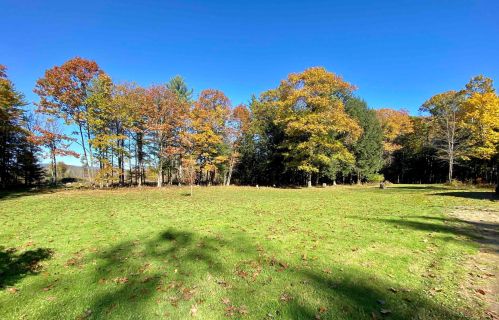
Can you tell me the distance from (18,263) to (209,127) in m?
28.7

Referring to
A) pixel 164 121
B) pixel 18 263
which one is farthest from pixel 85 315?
pixel 164 121

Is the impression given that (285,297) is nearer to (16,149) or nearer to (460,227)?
(460,227)

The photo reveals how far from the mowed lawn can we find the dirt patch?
21 centimetres

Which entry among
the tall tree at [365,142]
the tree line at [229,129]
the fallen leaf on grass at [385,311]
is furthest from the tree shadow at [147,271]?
the tall tree at [365,142]

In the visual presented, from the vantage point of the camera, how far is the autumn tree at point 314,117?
30.3m

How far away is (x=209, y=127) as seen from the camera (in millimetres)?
34281

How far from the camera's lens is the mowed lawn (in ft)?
14.0

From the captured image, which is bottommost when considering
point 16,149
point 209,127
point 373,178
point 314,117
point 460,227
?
point 460,227

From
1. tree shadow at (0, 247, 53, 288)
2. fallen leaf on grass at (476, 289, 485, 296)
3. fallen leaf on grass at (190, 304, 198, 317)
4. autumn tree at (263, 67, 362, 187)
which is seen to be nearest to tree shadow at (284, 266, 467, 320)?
fallen leaf on grass at (476, 289, 485, 296)

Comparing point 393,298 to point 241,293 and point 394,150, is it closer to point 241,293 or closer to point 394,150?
point 241,293

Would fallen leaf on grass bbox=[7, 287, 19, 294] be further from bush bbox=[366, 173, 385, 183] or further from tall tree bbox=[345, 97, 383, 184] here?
bush bbox=[366, 173, 385, 183]

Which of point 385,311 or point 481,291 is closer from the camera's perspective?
point 385,311

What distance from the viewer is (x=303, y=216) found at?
448 inches

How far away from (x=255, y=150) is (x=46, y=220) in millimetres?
31979
